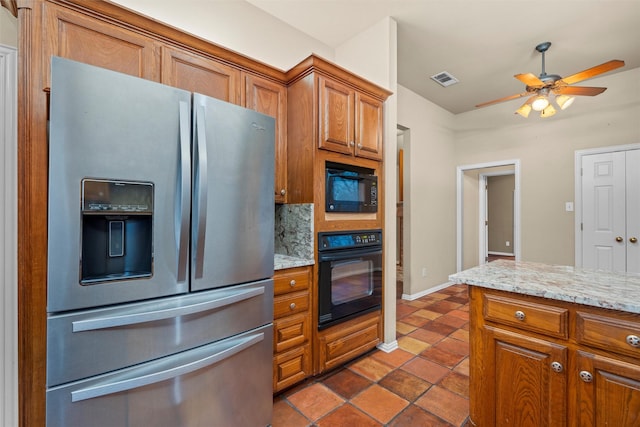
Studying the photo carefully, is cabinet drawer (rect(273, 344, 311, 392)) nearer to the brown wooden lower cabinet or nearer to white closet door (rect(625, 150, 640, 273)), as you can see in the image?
the brown wooden lower cabinet

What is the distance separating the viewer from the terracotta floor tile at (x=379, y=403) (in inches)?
67.5

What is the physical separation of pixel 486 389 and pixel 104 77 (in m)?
2.24

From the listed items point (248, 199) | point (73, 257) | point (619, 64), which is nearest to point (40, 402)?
point (73, 257)

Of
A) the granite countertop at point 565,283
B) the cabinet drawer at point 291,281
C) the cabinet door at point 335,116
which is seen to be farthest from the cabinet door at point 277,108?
the granite countertop at point 565,283

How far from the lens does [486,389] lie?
1417 millimetres

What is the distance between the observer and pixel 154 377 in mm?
1151

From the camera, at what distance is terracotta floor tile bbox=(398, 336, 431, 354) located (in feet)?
8.25

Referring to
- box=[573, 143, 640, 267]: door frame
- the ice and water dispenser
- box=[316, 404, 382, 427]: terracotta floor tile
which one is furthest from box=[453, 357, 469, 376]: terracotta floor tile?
box=[573, 143, 640, 267]: door frame

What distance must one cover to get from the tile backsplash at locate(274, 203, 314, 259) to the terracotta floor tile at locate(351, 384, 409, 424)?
1000 millimetres

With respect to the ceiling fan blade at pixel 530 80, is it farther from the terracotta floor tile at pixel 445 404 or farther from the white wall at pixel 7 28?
the white wall at pixel 7 28

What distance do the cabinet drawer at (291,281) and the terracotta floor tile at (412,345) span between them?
4.24 feet

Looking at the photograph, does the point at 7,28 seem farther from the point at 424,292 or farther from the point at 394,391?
the point at 424,292

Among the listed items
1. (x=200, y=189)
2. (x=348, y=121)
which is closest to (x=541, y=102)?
(x=348, y=121)

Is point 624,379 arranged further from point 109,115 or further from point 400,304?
point 400,304
